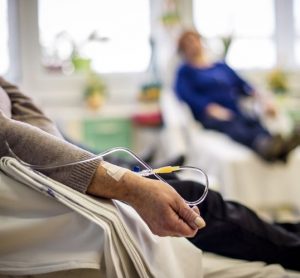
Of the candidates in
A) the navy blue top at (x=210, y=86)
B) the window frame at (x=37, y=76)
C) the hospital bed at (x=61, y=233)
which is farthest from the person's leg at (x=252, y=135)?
the hospital bed at (x=61, y=233)

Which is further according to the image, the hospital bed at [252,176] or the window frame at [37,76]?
the window frame at [37,76]

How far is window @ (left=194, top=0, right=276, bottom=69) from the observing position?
13.9ft

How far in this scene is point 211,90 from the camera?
134 inches

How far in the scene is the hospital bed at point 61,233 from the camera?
824 millimetres

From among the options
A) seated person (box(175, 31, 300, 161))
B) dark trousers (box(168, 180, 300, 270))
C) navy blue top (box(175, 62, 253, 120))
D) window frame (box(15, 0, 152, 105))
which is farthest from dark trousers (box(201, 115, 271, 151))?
dark trousers (box(168, 180, 300, 270))

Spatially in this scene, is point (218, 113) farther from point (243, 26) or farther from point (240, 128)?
point (243, 26)

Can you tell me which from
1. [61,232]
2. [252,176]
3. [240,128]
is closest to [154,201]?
[61,232]

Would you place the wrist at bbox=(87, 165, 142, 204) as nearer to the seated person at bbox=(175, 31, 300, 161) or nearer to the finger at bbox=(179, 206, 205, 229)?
the finger at bbox=(179, 206, 205, 229)

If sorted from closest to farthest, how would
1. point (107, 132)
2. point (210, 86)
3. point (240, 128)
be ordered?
point (240, 128), point (210, 86), point (107, 132)

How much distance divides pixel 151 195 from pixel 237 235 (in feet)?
1.12

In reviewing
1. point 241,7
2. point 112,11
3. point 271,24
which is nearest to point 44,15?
point 112,11

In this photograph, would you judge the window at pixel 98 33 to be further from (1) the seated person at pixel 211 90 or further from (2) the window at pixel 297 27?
(2) the window at pixel 297 27

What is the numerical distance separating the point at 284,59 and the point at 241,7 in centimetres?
60

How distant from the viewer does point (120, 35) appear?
414 centimetres
